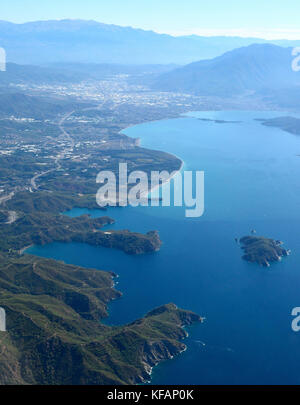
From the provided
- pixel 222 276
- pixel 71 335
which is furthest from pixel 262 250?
pixel 71 335

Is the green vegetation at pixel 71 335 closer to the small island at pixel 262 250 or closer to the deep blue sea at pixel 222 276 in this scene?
the deep blue sea at pixel 222 276

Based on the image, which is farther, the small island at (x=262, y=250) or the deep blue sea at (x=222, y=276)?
the small island at (x=262, y=250)

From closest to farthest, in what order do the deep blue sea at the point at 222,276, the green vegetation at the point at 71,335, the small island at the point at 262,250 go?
1. the green vegetation at the point at 71,335
2. the deep blue sea at the point at 222,276
3. the small island at the point at 262,250

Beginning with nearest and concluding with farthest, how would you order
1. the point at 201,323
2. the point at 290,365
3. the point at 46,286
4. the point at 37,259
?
the point at 290,365 → the point at 201,323 → the point at 46,286 → the point at 37,259

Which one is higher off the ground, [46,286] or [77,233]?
[77,233]

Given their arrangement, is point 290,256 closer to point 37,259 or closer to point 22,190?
point 37,259

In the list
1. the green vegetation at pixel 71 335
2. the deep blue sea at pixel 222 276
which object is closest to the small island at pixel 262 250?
the deep blue sea at pixel 222 276

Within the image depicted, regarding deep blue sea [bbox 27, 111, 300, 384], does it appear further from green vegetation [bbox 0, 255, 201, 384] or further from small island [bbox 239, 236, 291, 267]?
green vegetation [bbox 0, 255, 201, 384]

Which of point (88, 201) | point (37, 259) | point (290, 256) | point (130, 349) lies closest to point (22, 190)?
point (88, 201)
